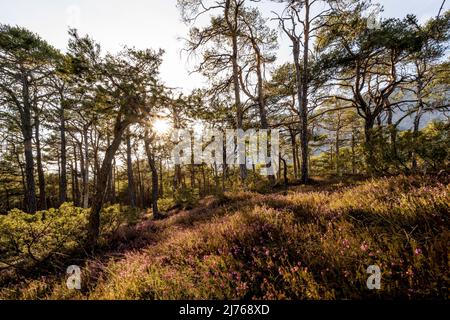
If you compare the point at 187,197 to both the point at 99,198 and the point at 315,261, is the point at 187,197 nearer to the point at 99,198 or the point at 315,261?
the point at 99,198

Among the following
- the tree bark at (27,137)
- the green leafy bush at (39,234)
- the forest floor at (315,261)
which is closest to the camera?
the forest floor at (315,261)

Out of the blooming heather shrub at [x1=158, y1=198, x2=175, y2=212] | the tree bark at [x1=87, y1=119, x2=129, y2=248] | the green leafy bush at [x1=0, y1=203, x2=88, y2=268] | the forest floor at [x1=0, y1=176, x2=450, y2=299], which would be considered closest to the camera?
the forest floor at [x1=0, y1=176, x2=450, y2=299]

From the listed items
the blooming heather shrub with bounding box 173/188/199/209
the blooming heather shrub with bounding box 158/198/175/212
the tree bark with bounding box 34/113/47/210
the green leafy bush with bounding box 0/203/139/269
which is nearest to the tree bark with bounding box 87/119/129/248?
the green leafy bush with bounding box 0/203/139/269

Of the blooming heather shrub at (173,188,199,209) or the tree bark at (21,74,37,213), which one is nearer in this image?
the tree bark at (21,74,37,213)

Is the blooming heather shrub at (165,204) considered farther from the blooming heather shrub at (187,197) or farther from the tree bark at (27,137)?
the tree bark at (27,137)

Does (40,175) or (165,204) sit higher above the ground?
(40,175)

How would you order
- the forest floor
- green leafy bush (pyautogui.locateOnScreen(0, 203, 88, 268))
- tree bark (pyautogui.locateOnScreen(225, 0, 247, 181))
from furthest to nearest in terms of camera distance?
tree bark (pyautogui.locateOnScreen(225, 0, 247, 181)) → green leafy bush (pyautogui.locateOnScreen(0, 203, 88, 268)) → the forest floor

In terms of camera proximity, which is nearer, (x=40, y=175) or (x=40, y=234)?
(x=40, y=234)

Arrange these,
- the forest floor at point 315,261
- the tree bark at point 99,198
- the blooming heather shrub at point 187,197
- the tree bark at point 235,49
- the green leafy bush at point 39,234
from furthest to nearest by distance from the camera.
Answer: the blooming heather shrub at point 187,197 → the tree bark at point 235,49 → the tree bark at point 99,198 → the green leafy bush at point 39,234 → the forest floor at point 315,261

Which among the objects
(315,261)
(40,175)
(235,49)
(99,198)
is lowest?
(315,261)

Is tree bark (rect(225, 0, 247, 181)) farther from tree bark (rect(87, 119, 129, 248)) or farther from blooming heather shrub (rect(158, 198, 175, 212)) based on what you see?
tree bark (rect(87, 119, 129, 248))

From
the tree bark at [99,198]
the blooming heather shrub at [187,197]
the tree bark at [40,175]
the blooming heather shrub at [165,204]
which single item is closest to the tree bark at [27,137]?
the tree bark at [40,175]

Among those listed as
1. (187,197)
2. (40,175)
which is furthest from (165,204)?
(40,175)
